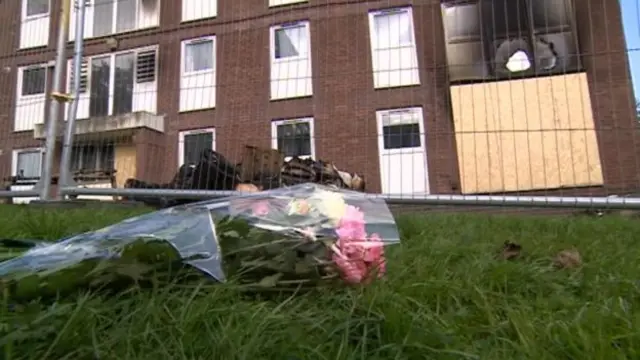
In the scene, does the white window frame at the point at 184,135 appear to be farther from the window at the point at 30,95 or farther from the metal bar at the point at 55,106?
the metal bar at the point at 55,106

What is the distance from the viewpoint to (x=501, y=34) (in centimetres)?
1002

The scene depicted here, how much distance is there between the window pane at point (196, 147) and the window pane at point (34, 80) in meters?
1.99

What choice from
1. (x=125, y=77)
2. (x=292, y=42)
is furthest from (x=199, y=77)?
(x=125, y=77)

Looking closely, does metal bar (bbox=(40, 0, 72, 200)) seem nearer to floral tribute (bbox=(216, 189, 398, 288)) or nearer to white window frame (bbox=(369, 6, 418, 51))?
floral tribute (bbox=(216, 189, 398, 288))

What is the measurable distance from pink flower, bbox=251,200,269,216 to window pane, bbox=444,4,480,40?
29.8ft

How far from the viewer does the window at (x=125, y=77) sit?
10.8 metres

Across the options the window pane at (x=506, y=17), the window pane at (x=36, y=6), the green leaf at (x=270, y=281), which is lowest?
the green leaf at (x=270, y=281)

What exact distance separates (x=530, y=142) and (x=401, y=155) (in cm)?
143

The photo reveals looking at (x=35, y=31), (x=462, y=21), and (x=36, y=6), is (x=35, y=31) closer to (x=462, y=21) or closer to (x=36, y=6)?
(x=36, y=6)

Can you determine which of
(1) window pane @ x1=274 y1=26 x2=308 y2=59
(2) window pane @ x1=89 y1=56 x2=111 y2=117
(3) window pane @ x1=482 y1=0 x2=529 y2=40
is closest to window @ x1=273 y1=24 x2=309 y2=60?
(1) window pane @ x1=274 y1=26 x2=308 y2=59

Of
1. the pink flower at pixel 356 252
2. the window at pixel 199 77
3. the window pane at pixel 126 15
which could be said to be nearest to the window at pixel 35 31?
the window at pixel 199 77

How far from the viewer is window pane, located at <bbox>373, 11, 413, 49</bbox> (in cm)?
873

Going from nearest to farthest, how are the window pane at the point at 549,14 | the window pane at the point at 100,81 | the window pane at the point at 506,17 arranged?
the window pane at the point at 506,17 < the window pane at the point at 549,14 < the window pane at the point at 100,81

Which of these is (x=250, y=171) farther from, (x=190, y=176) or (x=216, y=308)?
(x=216, y=308)
